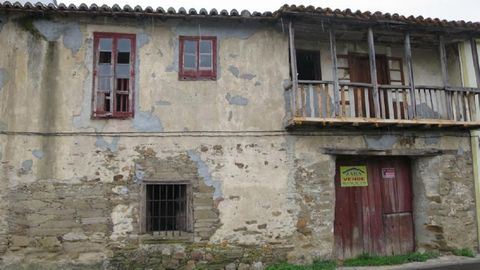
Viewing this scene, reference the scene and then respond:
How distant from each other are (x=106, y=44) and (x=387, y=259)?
26.2 feet

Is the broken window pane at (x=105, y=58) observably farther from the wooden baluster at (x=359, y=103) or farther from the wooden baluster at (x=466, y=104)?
the wooden baluster at (x=466, y=104)

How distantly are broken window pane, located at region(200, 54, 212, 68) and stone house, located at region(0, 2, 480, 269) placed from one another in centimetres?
2

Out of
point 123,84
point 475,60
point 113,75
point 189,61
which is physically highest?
point 475,60

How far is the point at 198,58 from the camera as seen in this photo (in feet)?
31.3

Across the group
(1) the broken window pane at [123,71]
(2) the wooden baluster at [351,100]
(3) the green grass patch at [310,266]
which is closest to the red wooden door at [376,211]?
(3) the green grass patch at [310,266]

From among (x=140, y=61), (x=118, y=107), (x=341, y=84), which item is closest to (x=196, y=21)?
(x=140, y=61)

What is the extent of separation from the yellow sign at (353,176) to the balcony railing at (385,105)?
4.33 ft

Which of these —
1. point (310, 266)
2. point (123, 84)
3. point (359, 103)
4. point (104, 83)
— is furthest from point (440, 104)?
point (104, 83)

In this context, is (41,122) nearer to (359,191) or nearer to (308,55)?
(308,55)

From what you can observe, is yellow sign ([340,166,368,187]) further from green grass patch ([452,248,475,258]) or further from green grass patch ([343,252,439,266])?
green grass patch ([452,248,475,258])

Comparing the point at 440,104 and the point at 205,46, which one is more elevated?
the point at 205,46

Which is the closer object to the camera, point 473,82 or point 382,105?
point 382,105

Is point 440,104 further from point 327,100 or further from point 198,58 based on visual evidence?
point 198,58

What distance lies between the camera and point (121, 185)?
8.90 m
